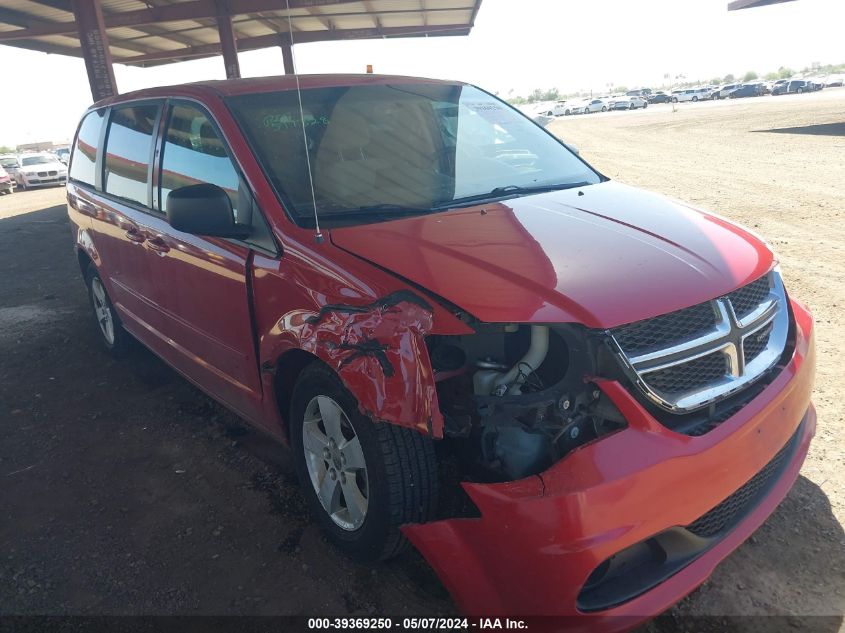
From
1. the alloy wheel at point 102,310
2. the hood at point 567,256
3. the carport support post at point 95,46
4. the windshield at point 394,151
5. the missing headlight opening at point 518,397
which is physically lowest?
the alloy wheel at point 102,310

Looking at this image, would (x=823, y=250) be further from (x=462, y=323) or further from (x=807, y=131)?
(x=807, y=131)

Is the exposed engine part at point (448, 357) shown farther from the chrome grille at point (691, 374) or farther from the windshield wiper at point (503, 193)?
the windshield wiper at point (503, 193)

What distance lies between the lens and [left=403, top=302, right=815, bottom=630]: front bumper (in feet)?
5.73

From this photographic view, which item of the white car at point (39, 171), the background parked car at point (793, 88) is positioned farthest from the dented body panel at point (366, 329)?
the background parked car at point (793, 88)

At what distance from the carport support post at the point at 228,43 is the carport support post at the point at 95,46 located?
2906 millimetres

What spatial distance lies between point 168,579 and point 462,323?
1.70 metres

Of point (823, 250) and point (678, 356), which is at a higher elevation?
point (678, 356)

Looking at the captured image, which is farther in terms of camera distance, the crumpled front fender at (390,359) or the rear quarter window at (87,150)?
the rear quarter window at (87,150)

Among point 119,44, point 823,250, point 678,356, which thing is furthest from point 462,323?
point 119,44

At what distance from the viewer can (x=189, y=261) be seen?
10.4 feet

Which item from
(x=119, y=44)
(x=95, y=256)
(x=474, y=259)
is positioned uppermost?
(x=119, y=44)

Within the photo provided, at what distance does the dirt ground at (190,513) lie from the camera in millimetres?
2402

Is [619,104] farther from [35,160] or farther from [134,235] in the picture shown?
[134,235]

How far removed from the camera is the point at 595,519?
5.70 ft
